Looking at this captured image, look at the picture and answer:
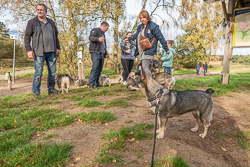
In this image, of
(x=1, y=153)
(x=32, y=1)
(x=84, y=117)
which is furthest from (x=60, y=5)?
(x=1, y=153)

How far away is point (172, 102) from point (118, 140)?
1.37 metres

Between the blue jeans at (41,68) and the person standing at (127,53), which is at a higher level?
the person standing at (127,53)

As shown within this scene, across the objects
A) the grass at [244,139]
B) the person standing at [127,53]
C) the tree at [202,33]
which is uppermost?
the tree at [202,33]

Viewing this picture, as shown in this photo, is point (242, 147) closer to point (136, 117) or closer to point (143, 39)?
point (136, 117)

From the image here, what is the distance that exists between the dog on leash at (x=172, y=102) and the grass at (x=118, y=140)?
422mm

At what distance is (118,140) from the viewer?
2.93 meters

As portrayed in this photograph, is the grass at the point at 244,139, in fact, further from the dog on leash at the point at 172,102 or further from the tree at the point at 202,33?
the tree at the point at 202,33

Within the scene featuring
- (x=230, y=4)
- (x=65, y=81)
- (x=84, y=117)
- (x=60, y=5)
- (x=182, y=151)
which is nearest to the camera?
(x=182, y=151)

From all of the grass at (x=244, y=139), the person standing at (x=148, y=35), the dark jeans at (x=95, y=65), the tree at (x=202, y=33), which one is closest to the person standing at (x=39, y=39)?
the dark jeans at (x=95, y=65)

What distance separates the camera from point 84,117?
163 inches

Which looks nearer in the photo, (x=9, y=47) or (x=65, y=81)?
(x=65, y=81)

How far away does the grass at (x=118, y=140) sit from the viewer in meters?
2.44

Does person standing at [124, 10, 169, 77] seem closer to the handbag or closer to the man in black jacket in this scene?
the handbag

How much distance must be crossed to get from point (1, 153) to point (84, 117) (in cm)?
185
